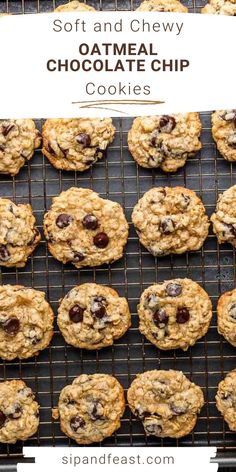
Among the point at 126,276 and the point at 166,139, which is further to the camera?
the point at 126,276

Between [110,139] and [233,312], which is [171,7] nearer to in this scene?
[110,139]

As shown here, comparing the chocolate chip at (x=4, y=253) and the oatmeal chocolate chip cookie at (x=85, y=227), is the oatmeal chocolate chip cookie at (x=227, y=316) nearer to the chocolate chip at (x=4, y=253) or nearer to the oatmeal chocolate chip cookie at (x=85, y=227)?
the oatmeal chocolate chip cookie at (x=85, y=227)

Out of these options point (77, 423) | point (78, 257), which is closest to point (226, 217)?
point (78, 257)

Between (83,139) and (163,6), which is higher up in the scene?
(163,6)

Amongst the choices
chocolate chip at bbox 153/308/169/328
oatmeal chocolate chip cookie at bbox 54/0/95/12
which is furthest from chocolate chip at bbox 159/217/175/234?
oatmeal chocolate chip cookie at bbox 54/0/95/12

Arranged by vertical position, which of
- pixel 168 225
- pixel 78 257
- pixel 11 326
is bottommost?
pixel 11 326
